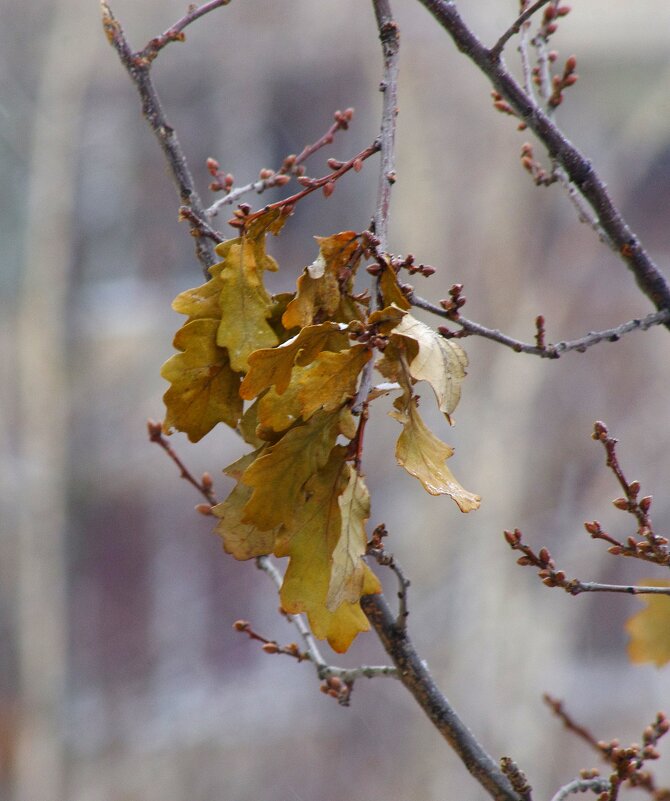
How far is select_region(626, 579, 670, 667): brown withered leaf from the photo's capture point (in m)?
0.82

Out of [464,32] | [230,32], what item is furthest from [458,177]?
[464,32]

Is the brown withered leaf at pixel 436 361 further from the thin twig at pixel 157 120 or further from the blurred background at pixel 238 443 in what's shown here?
the blurred background at pixel 238 443

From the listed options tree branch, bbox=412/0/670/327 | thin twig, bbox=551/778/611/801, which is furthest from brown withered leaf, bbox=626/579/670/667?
tree branch, bbox=412/0/670/327

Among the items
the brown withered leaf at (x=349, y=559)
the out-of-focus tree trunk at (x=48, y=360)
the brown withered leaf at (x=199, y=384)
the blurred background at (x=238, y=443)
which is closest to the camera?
the brown withered leaf at (x=349, y=559)

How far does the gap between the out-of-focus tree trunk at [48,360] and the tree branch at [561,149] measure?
259 centimetres

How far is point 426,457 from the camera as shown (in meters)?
0.51

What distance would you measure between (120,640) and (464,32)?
2.73 meters

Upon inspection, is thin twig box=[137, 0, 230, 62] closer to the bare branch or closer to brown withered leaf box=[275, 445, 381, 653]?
the bare branch

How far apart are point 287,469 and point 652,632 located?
43 centimetres

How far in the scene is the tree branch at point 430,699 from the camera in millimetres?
704

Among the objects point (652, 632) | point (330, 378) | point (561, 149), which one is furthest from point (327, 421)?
point (652, 632)

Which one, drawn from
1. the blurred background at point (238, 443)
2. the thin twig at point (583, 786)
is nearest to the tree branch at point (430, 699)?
the thin twig at point (583, 786)

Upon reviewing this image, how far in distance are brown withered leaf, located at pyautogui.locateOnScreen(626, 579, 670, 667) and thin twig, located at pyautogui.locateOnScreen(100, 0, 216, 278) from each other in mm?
431

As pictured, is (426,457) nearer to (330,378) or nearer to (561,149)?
(330,378)
